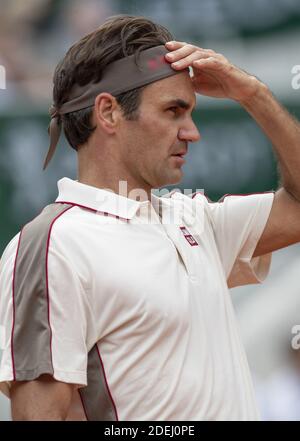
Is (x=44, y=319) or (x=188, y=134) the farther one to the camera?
(x=188, y=134)

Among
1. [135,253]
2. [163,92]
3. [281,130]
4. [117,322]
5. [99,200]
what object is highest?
[163,92]

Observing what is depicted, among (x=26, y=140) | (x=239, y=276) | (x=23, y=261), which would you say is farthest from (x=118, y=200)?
(x=26, y=140)

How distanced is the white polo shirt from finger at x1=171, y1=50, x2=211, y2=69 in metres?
0.36

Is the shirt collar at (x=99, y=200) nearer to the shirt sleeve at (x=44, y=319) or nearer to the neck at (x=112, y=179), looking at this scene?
the neck at (x=112, y=179)

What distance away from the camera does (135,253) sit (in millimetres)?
2158

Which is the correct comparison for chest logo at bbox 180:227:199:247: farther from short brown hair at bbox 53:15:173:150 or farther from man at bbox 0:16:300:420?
short brown hair at bbox 53:15:173:150

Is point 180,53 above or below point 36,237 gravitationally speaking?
above

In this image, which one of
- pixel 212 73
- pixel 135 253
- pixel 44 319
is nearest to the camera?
pixel 44 319

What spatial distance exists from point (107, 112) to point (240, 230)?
0.46m

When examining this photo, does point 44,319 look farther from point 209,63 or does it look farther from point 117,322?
point 209,63

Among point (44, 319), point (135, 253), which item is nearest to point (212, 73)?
point (135, 253)

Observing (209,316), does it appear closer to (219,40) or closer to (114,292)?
(114,292)

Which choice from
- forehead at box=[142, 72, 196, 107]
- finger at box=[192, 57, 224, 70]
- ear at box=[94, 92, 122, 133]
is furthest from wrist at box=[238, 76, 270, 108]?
ear at box=[94, 92, 122, 133]

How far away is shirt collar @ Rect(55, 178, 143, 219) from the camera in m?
2.24
